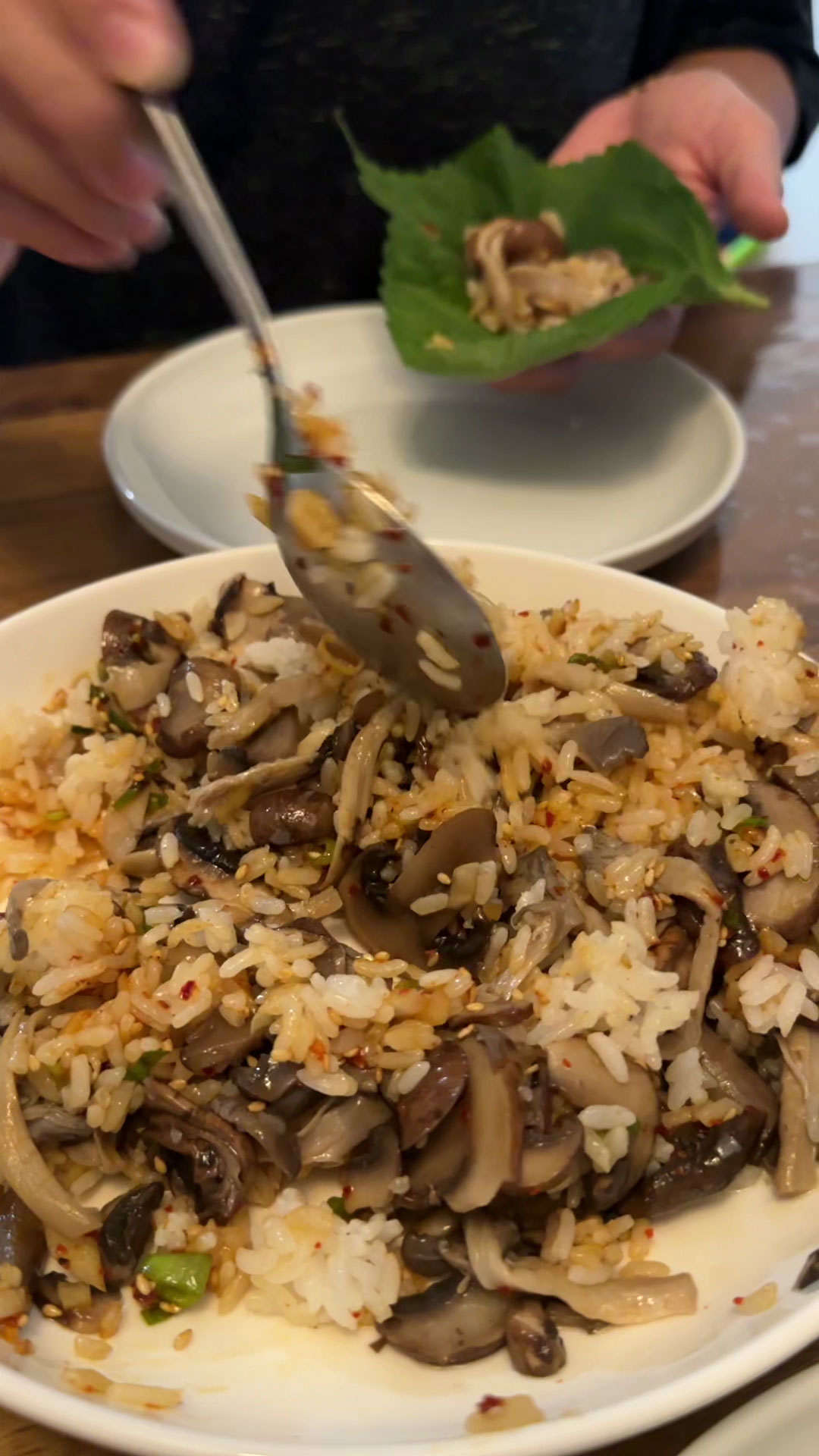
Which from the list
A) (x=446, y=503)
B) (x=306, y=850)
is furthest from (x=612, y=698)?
(x=446, y=503)

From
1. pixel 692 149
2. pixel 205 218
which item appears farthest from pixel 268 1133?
pixel 692 149

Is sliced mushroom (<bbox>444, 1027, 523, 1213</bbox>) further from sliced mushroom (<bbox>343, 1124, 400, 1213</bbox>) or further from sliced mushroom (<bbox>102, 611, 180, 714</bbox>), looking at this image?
sliced mushroom (<bbox>102, 611, 180, 714</bbox>)

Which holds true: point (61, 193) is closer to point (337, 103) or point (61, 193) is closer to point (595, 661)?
point (595, 661)

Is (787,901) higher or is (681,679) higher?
(681,679)

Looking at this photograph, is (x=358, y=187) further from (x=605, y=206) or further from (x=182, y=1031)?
(x=182, y=1031)

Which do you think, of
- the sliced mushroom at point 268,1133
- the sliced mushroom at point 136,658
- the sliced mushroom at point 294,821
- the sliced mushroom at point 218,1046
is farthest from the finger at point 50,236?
the sliced mushroom at point 268,1133
